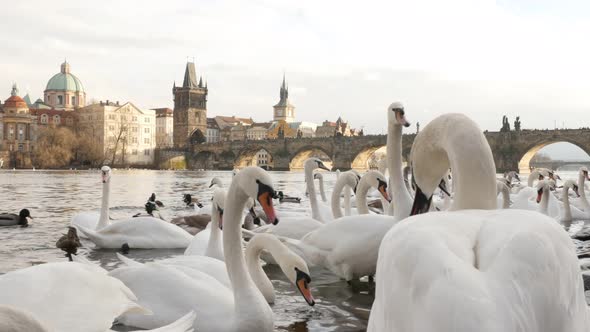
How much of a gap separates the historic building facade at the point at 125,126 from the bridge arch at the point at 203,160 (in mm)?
8296

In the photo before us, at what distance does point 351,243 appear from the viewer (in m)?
4.87

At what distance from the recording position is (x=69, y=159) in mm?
72000

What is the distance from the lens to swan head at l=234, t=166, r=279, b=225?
349 centimetres

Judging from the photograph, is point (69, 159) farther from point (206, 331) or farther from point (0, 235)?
point (206, 331)

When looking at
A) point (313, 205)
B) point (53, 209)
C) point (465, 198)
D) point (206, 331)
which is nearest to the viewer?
point (465, 198)

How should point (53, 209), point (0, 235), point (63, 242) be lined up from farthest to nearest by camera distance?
point (53, 209) < point (0, 235) < point (63, 242)

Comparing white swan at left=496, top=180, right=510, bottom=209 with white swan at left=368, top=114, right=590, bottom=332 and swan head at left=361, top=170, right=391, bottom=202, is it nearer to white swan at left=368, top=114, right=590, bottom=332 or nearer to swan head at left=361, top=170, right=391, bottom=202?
swan head at left=361, top=170, right=391, bottom=202

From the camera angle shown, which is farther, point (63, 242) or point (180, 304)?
point (63, 242)

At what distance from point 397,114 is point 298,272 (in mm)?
2130

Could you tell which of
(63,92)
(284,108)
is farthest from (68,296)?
(284,108)

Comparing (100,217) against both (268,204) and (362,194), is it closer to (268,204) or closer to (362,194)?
(362,194)

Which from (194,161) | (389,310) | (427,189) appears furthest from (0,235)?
(194,161)

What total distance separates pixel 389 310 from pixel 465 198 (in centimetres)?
79

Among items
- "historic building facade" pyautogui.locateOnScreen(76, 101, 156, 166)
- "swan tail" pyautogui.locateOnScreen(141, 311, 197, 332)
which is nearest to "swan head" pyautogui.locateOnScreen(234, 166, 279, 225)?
"swan tail" pyautogui.locateOnScreen(141, 311, 197, 332)
